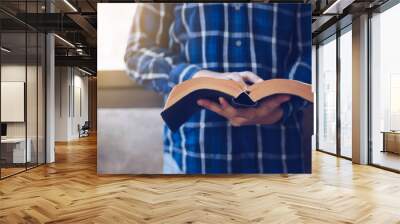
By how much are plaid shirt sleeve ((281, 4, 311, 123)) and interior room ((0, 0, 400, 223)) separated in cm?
74

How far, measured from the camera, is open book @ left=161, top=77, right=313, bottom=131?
6.27 metres

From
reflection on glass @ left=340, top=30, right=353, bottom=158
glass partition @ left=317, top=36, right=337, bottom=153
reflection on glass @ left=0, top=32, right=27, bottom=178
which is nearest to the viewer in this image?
reflection on glass @ left=0, top=32, right=27, bottom=178

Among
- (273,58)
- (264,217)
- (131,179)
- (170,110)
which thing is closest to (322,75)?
(273,58)

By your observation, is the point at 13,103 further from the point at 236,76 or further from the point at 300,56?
the point at 300,56

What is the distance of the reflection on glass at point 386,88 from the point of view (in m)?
7.28

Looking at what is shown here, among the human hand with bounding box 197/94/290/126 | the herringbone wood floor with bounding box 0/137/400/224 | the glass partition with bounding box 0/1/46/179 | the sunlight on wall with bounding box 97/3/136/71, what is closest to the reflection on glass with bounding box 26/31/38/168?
the glass partition with bounding box 0/1/46/179

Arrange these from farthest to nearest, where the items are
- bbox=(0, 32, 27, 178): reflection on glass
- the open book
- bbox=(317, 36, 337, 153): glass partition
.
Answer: bbox=(317, 36, 337, 153): glass partition < bbox=(0, 32, 27, 178): reflection on glass < the open book

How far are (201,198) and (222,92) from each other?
2026 millimetres

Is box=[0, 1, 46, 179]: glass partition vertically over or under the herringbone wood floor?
over

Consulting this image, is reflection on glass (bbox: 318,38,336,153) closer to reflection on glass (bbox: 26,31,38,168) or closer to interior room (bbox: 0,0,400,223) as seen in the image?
interior room (bbox: 0,0,400,223)

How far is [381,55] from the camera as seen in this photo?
778 cm

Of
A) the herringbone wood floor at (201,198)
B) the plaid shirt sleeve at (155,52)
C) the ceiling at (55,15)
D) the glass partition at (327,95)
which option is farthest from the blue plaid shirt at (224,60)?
the glass partition at (327,95)

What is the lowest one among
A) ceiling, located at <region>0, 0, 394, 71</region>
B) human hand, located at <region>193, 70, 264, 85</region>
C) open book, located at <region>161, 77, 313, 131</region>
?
open book, located at <region>161, 77, 313, 131</region>

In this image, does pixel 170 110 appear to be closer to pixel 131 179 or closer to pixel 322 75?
pixel 131 179
